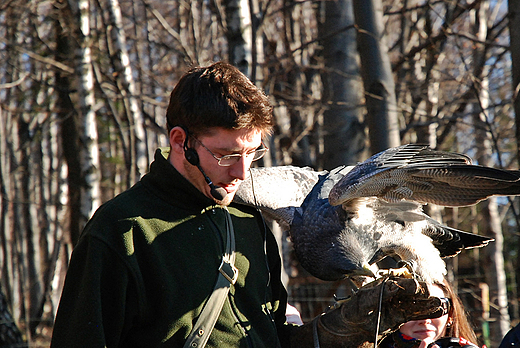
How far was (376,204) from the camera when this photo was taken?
4.09m

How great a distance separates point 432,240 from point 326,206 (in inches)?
37.7

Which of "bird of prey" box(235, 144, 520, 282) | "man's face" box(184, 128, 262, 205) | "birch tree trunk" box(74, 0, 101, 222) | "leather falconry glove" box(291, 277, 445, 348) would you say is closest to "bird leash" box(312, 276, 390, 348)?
"leather falconry glove" box(291, 277, 445, 348)

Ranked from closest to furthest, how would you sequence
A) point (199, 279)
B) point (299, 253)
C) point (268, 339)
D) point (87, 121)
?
point (199, 279) → point (268, 339) → point (299, 253) → point (87, 121)

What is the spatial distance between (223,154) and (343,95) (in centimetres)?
369

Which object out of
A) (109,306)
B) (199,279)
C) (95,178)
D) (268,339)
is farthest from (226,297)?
(95,178)

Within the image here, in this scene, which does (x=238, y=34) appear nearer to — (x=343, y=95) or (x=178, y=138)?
(x=343, y=95)

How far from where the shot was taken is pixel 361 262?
362cm

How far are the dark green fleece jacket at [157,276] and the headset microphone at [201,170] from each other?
0.08 metres

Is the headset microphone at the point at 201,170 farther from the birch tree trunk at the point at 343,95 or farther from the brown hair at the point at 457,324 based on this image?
the birch tree trunk at the point at 343,95

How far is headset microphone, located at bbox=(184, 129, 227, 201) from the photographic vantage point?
2352 mm

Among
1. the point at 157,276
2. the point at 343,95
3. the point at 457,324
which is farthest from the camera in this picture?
the point at 343,95

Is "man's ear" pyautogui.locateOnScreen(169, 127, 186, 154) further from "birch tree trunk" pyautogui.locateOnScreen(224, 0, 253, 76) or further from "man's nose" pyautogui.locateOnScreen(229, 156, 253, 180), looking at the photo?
"birch tree trunk" pyautogui.locateOnScreen(224, 0, 253, 76)

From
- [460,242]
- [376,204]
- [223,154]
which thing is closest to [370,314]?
[223,154]

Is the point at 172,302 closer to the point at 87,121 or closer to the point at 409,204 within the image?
the point at 409,204
